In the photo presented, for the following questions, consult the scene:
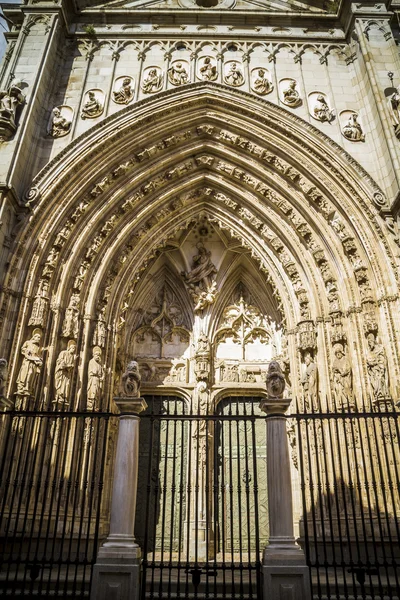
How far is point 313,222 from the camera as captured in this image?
33.5ft

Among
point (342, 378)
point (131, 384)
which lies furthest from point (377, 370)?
point (131, 384)

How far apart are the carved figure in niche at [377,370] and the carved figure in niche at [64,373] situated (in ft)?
17.6

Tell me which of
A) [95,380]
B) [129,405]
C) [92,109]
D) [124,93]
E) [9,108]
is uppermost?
[124,93]

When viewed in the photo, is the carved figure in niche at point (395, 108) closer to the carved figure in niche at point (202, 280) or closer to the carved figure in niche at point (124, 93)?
the carved figure in niche at point (202, 280)

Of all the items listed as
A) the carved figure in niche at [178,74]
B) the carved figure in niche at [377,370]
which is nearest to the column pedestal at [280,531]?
the carved figure in niche at [377,370]

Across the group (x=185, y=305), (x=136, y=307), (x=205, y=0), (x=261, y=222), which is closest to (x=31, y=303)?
(x=136, y=307)

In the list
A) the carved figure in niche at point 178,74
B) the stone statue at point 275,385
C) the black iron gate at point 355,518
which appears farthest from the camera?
the carved figure in niche at point 178,74

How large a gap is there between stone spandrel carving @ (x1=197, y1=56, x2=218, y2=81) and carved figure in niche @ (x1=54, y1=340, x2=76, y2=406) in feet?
22.8

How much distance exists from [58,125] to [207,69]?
3771 millimetres

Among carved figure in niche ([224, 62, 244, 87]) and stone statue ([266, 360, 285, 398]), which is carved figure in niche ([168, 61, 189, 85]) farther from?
stone statue ([266, 360, 285, 398])

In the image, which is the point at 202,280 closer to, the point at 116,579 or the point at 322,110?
the point at 322,110

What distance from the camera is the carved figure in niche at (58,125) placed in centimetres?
1041

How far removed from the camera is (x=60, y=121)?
1055 centimetres

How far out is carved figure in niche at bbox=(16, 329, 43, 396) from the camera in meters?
8.20
